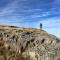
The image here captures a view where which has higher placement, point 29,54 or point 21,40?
point 21,40

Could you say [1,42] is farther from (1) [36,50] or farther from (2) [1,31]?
(1) [36,50]

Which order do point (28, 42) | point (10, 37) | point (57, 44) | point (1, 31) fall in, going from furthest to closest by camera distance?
point (1, 31) < point (10, 37) < point (28, 42) < point (57, 44)

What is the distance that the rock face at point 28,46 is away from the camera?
31.5ft

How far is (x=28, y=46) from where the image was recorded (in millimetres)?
10461

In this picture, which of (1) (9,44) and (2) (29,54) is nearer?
(2) (29,54)

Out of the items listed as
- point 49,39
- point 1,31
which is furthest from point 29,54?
point 1,31

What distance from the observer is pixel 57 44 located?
9648 mm

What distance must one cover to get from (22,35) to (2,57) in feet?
5.62

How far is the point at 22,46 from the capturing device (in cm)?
1055

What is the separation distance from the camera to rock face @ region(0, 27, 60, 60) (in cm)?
961

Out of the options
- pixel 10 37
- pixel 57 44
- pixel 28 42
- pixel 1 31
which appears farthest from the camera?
pixel 1 31

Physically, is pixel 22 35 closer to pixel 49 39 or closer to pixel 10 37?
pixel 10 37

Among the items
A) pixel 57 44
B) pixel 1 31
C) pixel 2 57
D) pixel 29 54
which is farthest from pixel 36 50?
pixel 1 31

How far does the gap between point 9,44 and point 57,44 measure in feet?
9.41
